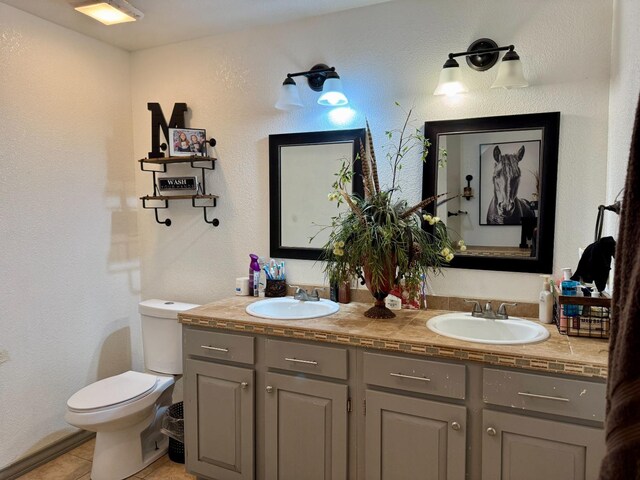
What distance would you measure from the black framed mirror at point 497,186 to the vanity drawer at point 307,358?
0.81 meters

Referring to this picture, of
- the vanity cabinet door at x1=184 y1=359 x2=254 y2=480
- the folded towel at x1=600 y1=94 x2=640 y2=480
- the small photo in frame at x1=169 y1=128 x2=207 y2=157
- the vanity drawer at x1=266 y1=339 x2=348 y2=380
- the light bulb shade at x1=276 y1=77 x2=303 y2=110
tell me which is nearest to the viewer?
the folded towel at x1=600 y1=94 x2=640 y2=480

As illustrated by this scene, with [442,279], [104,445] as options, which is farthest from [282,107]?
[104,445]

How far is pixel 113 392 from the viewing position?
2293 millimetres

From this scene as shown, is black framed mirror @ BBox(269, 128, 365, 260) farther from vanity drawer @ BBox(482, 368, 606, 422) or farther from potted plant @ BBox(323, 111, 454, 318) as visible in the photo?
vanity drawer @ BBox(482, 368, 606, 422)

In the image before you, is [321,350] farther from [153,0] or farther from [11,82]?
[11,82]

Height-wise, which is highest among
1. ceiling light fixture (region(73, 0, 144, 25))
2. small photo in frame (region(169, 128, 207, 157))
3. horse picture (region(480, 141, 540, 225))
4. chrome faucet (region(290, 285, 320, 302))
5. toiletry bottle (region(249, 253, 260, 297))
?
ceiling light fixture (region(73, 0, 144, 25))

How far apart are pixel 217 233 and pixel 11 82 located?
134 centimetres

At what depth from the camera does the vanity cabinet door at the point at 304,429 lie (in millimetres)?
1817

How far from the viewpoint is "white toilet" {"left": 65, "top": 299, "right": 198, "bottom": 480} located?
218 centimetres

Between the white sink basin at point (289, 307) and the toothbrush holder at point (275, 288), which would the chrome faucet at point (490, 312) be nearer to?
the white sink basin at point (289, 307)

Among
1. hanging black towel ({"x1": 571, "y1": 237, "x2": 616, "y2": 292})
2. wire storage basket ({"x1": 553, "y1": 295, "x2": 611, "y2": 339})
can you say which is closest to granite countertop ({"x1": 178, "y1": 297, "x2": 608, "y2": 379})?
wire storage basket ({"x1": 553, "y1": 295, "x2": 611, "y2": 339})

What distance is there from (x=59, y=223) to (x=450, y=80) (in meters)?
2.28

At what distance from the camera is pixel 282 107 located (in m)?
2.39

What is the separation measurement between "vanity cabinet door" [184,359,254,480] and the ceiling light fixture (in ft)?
5.79
